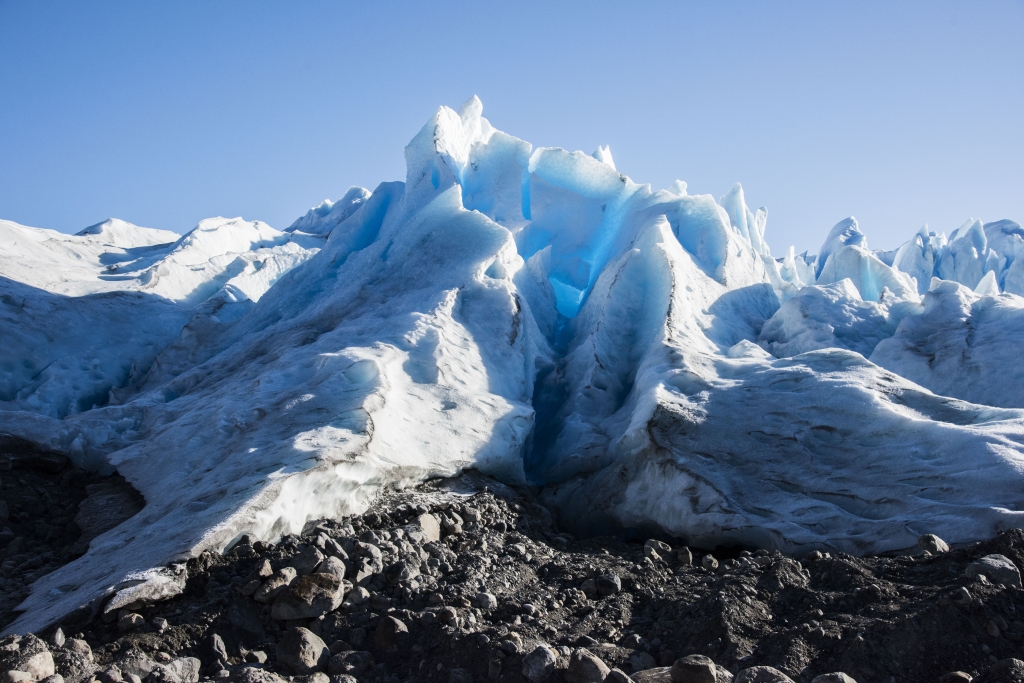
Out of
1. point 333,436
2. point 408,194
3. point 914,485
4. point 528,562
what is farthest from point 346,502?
point 408,194

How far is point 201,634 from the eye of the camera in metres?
3.51

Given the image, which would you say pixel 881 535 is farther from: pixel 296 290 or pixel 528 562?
pixel 296 290

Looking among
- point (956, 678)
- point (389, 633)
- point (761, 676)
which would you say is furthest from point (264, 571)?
point (956, 678)

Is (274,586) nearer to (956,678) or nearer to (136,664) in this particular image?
(136,664)

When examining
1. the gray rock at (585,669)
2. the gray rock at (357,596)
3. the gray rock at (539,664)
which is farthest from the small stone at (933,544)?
the gray rock at (357,596)

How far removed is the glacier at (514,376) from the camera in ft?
16.3

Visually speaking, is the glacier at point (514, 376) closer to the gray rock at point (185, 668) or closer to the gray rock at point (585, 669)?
the gray rock at point (185, 668)

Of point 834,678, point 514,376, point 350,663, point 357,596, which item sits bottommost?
point 350,663

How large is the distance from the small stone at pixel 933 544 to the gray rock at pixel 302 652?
3.38m

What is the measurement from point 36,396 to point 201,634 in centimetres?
547

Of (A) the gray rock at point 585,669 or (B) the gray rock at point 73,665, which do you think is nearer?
(B) the gray rock at point 73,665

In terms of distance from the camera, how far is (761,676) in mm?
2955

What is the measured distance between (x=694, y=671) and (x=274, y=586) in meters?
2.05

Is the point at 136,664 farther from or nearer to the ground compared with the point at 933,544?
nearer to the ground
